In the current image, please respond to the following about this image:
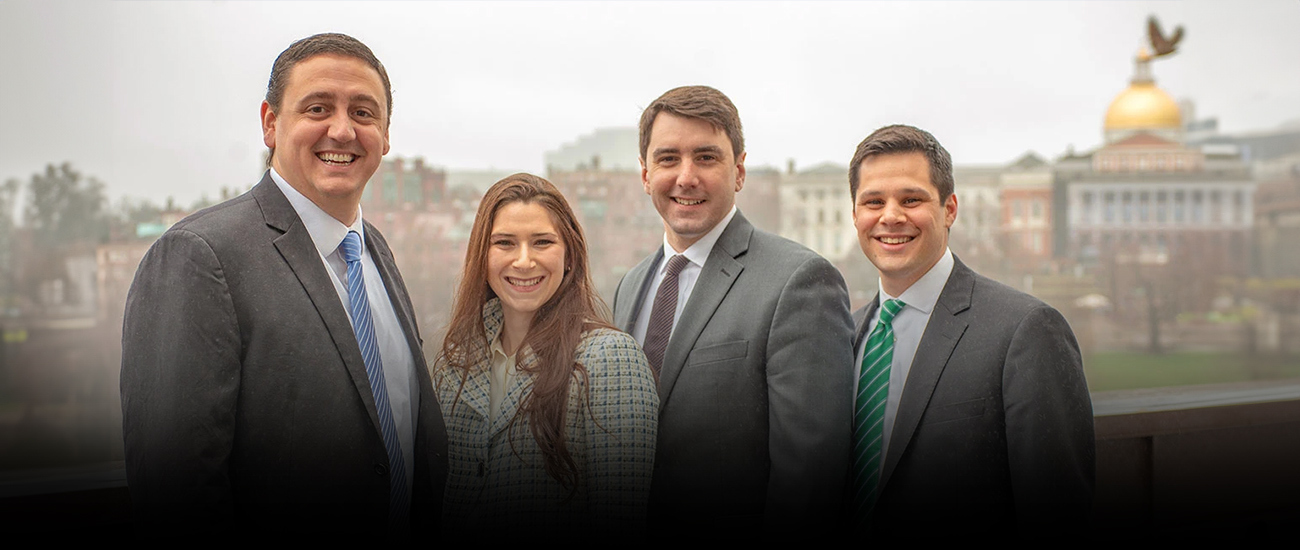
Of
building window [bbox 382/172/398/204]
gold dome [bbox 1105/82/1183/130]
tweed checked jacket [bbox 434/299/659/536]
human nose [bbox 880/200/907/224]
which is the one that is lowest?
tweed checked jacket [bbox 434/299/659/536]

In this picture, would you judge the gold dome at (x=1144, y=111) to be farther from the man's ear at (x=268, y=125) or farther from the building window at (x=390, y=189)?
the man's ear at (x=268, y=125)

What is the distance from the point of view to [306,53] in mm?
1992

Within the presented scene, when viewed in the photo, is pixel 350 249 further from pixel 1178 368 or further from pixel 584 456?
pixel 1178 368

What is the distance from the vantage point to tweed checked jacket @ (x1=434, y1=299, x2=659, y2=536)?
1.94 m

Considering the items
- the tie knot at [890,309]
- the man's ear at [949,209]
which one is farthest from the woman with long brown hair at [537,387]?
the man's ear at [949,209]

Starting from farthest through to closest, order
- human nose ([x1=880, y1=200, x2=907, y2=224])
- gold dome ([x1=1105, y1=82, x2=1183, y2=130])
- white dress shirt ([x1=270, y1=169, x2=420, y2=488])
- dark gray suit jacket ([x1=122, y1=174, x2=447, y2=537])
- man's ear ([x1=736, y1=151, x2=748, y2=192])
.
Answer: gold dome ([x1=1105, y1=82, x2=1183, y2=130]) < man's ear ([x1=736, y1=151, x2=748, y2=192]) < human nose ([x1=880, y1=200, x2=907, y2=224]) < white dress shirt ([x1=270, y1=169, x2=420, y2=488]) < dark gray suit jacket ([x1=122, y1=174, x2=447, y2=537])

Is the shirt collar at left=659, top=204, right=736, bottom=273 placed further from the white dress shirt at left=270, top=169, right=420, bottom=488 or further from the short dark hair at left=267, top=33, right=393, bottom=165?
the short dark hair at left=267, top=33, right=393, bottom=165

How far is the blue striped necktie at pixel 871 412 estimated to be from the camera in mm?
2189

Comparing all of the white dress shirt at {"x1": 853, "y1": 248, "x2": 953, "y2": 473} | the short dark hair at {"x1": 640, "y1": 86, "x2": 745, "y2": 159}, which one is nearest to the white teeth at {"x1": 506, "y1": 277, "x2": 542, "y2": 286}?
the short dark hair at {"x1": 640, "y1": 86, "x2": 745, "y2": 159}

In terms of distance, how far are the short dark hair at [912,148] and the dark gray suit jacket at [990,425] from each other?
0.25 meters

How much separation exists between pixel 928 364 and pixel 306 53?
5.04 feet

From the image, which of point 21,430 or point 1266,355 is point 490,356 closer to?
point 21,430

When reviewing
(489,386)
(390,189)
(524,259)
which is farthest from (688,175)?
(390,189)

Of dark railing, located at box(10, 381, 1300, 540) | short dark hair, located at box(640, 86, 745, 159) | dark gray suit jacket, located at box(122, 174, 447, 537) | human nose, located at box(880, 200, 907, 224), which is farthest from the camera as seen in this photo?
dark railing, located at box(10, 381, 1300, 540)
